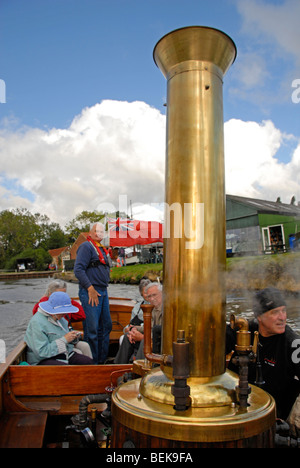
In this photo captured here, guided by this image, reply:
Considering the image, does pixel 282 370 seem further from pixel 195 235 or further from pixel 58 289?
pixel 58 289

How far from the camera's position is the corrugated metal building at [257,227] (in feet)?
7.18

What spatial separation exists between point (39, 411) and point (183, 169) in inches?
70.2

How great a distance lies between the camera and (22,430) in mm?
1929

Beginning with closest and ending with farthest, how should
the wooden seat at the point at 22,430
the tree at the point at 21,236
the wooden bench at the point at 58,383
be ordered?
the wooden seat at the point at 22,430 < the wooden bench at the point at 58,383 < the tree at the point at 21,236

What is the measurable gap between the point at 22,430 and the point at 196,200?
161 cm

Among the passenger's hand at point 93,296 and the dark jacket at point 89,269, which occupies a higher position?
the dark jacket at point 89,269

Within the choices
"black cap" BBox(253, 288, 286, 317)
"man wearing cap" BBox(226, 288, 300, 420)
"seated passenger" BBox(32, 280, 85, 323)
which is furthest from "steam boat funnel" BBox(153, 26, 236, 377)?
"seated passenger" BBox(32, 280, 85, 323)

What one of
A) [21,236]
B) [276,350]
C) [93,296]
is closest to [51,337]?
[93,296]

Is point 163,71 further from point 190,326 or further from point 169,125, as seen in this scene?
point 190,326

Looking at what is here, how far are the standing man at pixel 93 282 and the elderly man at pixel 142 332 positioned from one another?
0.52 metres

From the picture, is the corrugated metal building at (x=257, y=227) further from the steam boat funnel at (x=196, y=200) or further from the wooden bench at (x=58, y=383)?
the wooden bench at (x=58, y=383)

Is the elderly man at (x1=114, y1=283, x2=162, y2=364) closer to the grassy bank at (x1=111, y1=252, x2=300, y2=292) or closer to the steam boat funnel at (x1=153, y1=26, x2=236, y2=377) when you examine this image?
the grassy bank at (x1=111, y1=252, x2=300, y2=292)

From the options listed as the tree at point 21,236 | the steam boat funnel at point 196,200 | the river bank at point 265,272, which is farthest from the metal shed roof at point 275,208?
the tree at point 21,236

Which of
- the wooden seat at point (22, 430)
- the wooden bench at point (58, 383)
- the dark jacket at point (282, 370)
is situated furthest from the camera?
the wooden bench at point (58, 383)
